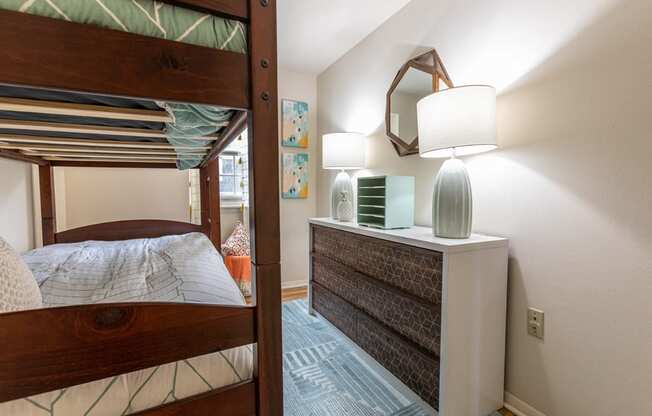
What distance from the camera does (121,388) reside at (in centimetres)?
65

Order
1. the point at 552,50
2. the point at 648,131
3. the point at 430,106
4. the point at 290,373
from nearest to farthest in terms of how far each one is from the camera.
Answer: the point at 648,131 < the point at 552,50 < the point at 430,106 < the point at 290,373

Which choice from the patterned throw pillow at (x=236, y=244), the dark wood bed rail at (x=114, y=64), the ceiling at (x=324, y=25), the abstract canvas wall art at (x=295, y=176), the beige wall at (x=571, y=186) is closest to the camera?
the dark wood bed rail at (x=114, y=64)

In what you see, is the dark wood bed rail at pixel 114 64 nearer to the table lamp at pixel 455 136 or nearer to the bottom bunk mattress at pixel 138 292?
the bottom bunk mattress at pixel 138 292

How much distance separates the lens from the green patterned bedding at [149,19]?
51 cm

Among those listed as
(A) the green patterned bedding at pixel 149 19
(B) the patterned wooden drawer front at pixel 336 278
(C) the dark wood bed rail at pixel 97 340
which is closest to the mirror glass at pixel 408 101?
(B) the patterned wooden drawer front at pixel 336 278

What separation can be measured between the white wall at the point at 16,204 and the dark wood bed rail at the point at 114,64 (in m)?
2.29

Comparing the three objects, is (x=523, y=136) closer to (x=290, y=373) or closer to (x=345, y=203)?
(x=345, y=203)

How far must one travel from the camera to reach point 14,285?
744 mm

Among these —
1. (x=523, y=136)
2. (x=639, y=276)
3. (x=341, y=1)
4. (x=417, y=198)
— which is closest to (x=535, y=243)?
(x=639, y=276)

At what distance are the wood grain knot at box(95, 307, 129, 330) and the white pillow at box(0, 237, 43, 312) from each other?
10.5 inches

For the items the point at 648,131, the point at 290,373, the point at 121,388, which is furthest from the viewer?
the point at 290,373

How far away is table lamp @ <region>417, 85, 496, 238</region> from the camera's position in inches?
46.1

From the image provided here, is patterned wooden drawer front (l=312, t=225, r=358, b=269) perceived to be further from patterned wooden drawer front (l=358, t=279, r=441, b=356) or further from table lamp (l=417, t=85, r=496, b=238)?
table lamp (l=417, t=85, r=496, b=238)

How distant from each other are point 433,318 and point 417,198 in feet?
2.68
